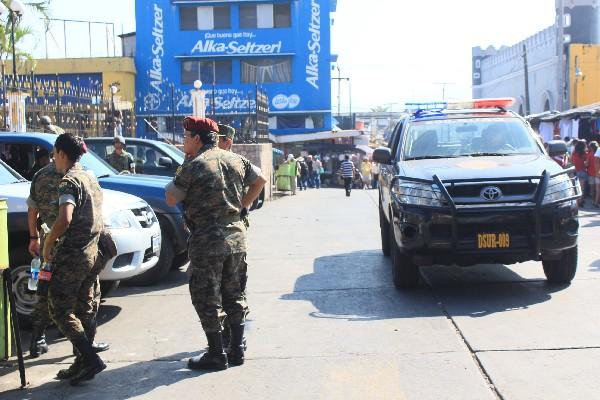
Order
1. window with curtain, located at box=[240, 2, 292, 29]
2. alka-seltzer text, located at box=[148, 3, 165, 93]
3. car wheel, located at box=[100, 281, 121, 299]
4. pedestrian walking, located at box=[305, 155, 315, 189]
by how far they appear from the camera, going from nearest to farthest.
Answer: car wheel, located at box=[100, 281, 121, 299]
pedestrian walking, located at box=[305, 155, 315, 189]
window with curtain, located at box=[240, 2, 292, 29]
alka-seltzer text, located at box=[148, 3, 165, 93]

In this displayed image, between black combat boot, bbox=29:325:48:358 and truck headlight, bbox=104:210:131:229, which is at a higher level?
truck headlight, bbox=104:210:131:229

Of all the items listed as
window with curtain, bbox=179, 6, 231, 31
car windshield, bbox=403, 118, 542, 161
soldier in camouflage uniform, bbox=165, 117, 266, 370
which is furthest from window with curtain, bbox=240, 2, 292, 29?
soldier in camouflage uniform, bbox=165, 117, 266, 370

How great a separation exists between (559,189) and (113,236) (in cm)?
424

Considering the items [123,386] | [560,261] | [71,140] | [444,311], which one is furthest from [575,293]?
[71,140]

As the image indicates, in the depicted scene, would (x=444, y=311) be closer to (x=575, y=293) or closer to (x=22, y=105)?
(x=575, y=293)

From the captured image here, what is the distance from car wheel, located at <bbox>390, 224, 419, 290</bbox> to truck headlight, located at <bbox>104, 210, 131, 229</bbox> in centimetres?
266

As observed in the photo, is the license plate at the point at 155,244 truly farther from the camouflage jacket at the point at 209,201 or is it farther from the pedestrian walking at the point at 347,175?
the pedestrian walking at the point at 347,175

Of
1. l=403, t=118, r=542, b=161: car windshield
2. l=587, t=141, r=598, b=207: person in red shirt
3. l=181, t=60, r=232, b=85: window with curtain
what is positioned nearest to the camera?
l=403, t=118, r=542, b=161: car windshield

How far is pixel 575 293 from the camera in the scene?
7.24 metres

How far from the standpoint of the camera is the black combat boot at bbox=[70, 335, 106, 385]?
492 centimetres

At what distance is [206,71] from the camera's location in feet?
154

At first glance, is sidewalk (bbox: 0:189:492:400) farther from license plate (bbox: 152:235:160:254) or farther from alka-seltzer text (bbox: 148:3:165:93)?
alka-seltzer text (bbox: 148:3:165:93)

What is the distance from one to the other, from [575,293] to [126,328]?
4.32m

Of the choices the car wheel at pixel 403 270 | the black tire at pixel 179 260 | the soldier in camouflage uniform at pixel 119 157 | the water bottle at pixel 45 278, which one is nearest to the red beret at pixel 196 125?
the water bottle at pixel 45 278
